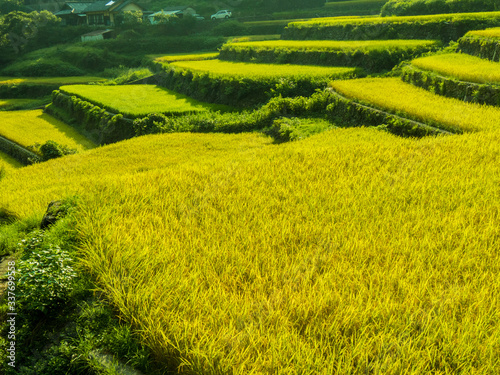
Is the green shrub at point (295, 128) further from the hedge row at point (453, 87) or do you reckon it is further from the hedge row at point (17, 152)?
the hedge row at point (17, 152)

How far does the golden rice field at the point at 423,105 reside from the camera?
24.4 feet

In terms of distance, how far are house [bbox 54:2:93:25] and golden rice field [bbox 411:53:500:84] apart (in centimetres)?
4187

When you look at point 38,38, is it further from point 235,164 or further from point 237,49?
point 235,164

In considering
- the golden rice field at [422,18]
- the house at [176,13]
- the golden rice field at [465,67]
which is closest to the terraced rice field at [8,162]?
the golden rice field at [465,67]

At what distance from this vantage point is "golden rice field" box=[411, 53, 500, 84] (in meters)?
9.67

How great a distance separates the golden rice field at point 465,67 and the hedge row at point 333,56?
3017 millimetres

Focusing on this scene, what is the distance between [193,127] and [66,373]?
13.4m

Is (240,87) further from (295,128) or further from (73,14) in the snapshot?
(73,14)

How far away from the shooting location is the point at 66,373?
2.40m

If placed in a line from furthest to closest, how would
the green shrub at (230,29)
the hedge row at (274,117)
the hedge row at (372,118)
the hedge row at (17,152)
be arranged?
the green shrub at (230,29) < the hedge row at (17,152) < the hedge row at (274,117) < the hedge row at (372,118)

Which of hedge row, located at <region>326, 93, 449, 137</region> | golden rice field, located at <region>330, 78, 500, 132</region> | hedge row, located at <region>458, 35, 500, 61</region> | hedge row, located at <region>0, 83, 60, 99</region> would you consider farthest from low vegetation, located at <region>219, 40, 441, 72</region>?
hedge row, located at <region>0, 83, 60, 99</region>

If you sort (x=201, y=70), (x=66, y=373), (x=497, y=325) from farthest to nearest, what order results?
(x=201, y=70)
(x=66, y=373)
(x=497, y=325)

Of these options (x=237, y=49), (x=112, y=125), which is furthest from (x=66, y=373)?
(x=237, y=49)

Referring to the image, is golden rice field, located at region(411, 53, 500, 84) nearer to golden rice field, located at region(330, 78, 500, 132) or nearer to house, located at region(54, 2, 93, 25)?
golden rice field, located at region(330, 78, 500, 132)
